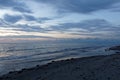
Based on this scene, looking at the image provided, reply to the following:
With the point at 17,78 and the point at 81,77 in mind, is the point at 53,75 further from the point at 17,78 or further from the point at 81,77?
the point at 17,78

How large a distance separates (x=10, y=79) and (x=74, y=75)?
6.15 meters

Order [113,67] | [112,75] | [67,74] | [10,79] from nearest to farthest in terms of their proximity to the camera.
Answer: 1. [112,75]
2. [67,74]
3. [113,67]
4. [10,79]

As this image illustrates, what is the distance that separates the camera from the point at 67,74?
57.0ft

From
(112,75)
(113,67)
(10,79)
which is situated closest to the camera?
(112,75)

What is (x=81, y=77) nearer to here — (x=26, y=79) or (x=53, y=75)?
(x=53, y=75)

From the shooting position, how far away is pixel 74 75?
1677 cm

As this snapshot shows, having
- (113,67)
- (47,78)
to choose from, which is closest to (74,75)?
(47,78)

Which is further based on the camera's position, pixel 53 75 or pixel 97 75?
pixel 53 75

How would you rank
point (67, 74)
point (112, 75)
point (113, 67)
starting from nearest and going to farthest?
point (112, 75) < point (67, 74) < point (113, 67)

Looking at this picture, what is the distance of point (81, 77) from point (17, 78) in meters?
6.67

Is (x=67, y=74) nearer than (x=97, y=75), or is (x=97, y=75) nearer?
(x=97, y=75)

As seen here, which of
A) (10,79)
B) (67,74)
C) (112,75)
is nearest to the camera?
(112,75)

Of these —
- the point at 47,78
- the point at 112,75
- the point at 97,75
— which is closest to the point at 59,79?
the point at 47,78

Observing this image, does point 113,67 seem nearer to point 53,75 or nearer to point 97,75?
point 97,75
